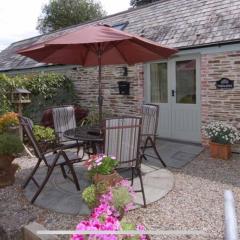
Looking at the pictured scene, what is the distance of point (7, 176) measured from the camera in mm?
5457

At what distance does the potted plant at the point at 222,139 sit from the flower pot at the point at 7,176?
158 inches

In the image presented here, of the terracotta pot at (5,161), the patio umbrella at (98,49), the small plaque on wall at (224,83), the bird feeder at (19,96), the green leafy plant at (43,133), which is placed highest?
the patio umbrella at (98,49)

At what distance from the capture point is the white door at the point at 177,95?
8273 mm

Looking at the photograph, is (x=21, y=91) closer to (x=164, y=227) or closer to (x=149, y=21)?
(x=149, y=21)

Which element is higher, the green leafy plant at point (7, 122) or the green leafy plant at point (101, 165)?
the green leafy plant at point (7, 122)

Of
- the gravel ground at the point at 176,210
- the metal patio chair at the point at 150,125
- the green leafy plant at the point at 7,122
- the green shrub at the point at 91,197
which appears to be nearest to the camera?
the green shrub at the point at 91,197

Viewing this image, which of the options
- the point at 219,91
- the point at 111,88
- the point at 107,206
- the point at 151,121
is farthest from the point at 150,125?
the point at 111,88

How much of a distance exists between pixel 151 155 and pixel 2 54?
1369 cm

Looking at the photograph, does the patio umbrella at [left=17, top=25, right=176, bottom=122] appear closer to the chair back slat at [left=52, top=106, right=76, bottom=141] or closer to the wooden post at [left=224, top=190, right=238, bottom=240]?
the chair back slat at [left=52, top=106, right=76, bottom=141]

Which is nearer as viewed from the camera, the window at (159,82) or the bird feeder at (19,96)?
the bird feeder at (19,96)

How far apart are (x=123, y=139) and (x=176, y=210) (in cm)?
112

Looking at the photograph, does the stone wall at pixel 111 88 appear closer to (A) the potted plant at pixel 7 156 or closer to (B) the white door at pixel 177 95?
(B) the white door at pixel 177 95

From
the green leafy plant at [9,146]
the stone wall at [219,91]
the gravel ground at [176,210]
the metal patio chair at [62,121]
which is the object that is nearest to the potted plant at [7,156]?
the green leafy plant at [9,146]

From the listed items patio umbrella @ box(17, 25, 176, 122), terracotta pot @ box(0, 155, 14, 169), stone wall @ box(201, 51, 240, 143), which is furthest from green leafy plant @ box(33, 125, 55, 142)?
stone wall @ box(201, 51, 240, 143)
